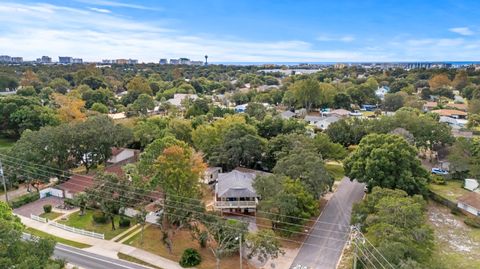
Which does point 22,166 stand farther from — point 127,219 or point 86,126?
point 127,219

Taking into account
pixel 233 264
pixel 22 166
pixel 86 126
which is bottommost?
pixel 233 264

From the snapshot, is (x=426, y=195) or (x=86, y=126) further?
(x=86, y=126)

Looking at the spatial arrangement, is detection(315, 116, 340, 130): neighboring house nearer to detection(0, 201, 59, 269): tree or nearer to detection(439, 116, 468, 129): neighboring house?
detection(439, 116, 468, 129): neighboring house

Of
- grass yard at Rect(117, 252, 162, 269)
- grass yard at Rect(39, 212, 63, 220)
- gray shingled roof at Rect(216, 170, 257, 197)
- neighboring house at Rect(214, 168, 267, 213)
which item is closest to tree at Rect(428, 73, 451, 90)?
gray shingled roof at Rect(216, 170, 257, 197)

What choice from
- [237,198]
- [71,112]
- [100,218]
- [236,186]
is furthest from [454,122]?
[71,112]

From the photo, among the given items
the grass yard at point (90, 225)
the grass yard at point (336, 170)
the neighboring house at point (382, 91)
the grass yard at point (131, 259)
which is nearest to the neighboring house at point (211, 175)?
the grass yard at point (90, 225)

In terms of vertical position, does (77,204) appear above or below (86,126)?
below

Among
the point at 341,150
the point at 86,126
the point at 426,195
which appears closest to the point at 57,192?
the point at 86,126
